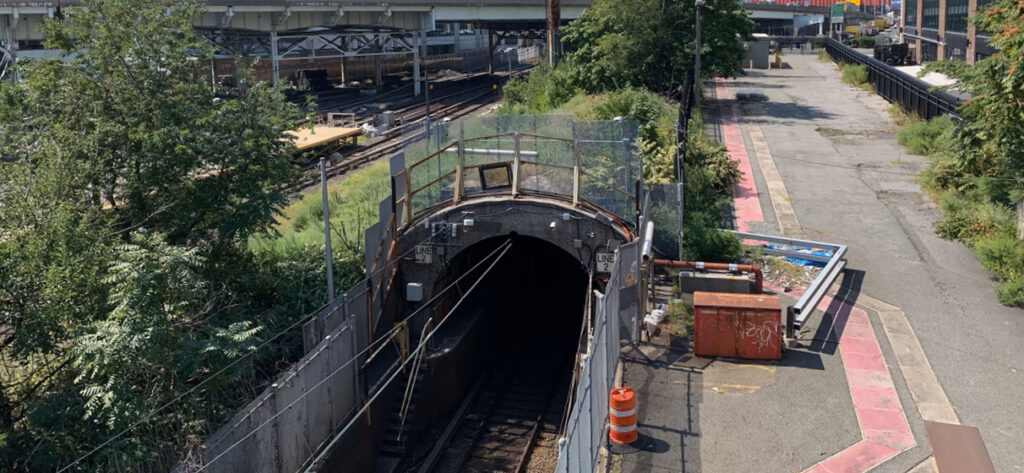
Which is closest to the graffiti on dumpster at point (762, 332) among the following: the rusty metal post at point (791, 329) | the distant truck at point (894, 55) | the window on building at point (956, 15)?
the rusty metal post at point (791, 329)

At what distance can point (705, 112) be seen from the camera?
43906 mm

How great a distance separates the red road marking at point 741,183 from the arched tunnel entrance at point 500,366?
5.04 meters

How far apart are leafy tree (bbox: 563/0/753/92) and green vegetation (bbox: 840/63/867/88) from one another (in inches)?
565

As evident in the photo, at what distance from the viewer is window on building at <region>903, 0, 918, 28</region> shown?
226 ft

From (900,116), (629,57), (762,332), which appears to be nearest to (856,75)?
(900,116)

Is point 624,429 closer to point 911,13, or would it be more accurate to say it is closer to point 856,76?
point 856,76

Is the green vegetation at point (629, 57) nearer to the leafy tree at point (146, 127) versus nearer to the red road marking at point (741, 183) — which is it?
the red road marking at point (741, 183)

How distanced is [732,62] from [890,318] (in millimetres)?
25951

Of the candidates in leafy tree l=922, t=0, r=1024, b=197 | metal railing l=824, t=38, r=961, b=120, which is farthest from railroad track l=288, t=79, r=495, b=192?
metal railing l=824, t=38, r=961, b=120

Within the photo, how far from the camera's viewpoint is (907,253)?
21.9m

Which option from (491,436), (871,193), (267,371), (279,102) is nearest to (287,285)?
(267,371)

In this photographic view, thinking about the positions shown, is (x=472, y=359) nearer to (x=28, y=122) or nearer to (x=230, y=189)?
(x=230, y=189)

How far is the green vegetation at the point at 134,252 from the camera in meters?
13.6

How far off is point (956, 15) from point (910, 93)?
1889 centimetres
